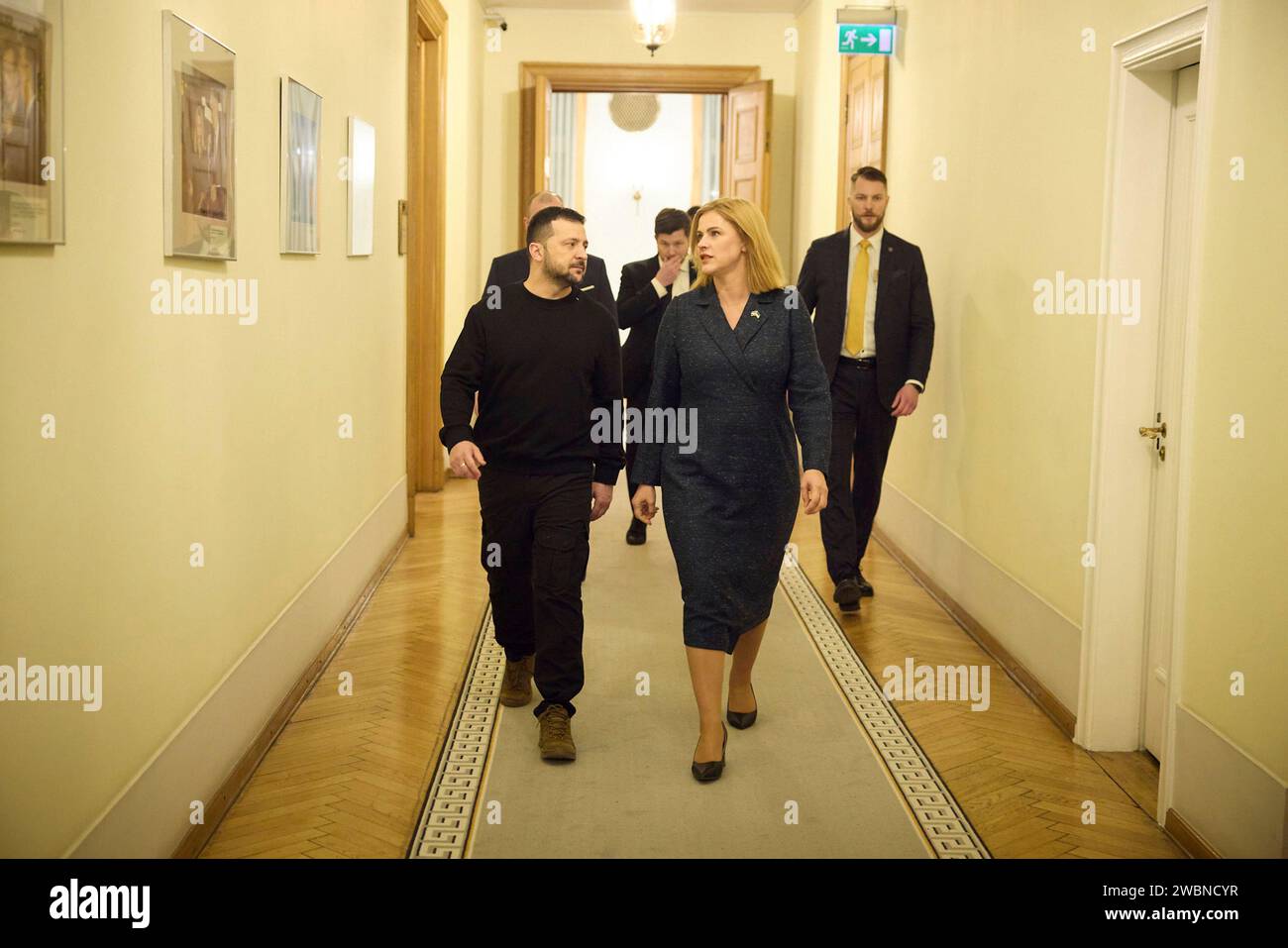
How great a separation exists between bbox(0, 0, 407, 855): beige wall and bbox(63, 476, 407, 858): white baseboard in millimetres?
42

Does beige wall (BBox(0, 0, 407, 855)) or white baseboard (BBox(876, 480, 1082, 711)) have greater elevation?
beige wall (BBox(0, 0, 407, 855))

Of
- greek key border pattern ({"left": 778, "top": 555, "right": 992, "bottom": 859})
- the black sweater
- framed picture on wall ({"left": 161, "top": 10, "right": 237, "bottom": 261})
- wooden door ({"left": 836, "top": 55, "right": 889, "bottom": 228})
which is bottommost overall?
greek key border pattern ({"left": 778, "top": 555, "right": 992, "bottom": 859})

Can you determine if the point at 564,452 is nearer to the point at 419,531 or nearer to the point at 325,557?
the point at 325,557

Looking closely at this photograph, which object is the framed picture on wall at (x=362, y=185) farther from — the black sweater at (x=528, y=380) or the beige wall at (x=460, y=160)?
the beige wall at (x=460, y=160)

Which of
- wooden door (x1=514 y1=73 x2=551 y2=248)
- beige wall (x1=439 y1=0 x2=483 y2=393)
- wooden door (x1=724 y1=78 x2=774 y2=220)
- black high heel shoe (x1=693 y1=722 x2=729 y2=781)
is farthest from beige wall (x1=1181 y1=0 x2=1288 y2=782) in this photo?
wooden door (x1=514 y1=73 x2=551 y2=248)

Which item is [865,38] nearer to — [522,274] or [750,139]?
[522,274]

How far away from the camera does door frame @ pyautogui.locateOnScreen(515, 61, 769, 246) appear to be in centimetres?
1059

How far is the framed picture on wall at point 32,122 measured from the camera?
2.23 meters

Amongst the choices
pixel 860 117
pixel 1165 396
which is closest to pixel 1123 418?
pixel 1165 396

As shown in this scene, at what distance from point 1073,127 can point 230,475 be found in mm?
2977

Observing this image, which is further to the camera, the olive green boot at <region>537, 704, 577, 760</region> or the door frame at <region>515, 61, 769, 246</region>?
the door frame at <region>515, 61, 769, 246</region>

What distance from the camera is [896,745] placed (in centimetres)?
418

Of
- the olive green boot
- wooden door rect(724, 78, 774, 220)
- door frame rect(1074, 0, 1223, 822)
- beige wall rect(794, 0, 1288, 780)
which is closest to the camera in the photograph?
beige wall rect(794, 0, 1288, 780)

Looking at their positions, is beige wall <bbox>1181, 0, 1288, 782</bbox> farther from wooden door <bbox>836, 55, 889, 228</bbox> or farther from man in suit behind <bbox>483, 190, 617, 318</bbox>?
wooden door <bbox>836, 55, 889, 228</bbox>
